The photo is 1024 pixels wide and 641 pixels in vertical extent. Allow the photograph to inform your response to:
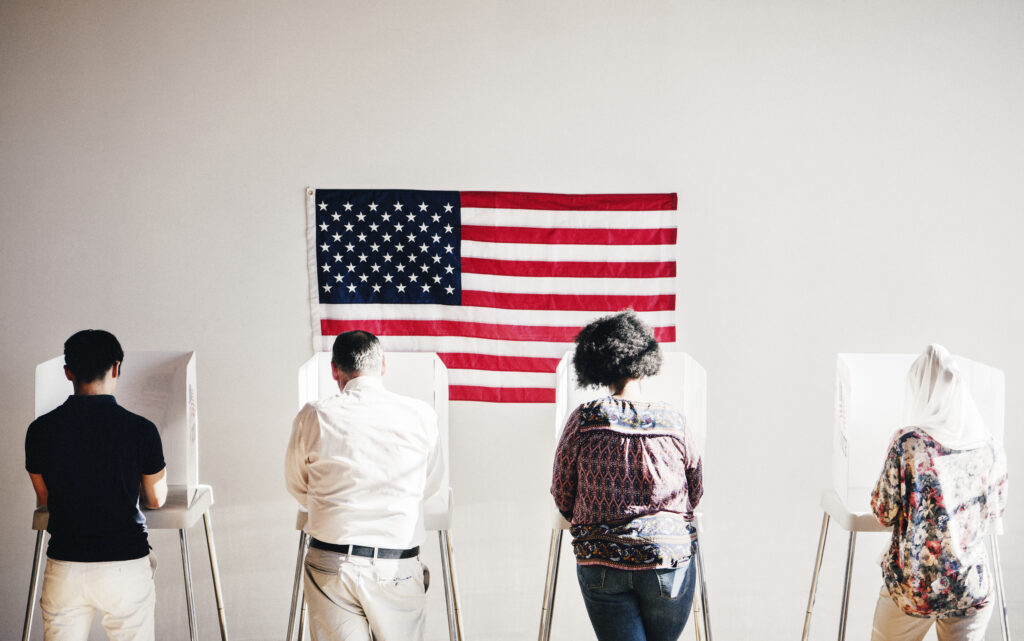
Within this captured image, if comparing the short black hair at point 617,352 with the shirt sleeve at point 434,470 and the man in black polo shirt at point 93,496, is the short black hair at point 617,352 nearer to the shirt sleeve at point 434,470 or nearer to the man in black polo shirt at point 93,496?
the shirt sleeve at point 434,470

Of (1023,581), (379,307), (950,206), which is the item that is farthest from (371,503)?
(1023,581)

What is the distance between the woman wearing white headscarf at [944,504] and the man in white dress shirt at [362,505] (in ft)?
4.11

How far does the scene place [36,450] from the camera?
7.40ft

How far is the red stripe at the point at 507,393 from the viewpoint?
3240mm

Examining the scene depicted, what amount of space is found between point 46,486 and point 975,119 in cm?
330

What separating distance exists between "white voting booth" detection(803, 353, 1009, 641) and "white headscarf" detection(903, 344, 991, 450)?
0.44 m

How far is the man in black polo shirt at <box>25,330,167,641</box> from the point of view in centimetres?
223

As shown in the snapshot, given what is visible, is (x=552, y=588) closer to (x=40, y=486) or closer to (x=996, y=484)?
(x=996, y=484)

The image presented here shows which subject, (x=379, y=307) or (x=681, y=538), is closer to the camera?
(x=681, y=538)

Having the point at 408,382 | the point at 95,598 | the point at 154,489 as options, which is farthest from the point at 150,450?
the point at 408,382

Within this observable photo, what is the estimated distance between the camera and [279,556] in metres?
3.30

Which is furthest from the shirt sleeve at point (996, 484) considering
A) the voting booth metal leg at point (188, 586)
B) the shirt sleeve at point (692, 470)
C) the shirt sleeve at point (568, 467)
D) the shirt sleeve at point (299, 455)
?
the voting booth metal leg at point (188, 586)

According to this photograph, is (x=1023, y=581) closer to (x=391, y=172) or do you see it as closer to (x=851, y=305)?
(x=851, y=305)

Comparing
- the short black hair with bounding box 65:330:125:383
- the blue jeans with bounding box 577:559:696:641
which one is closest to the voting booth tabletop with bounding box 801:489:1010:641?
the blue jeans with bounding box 577:559:696:641
